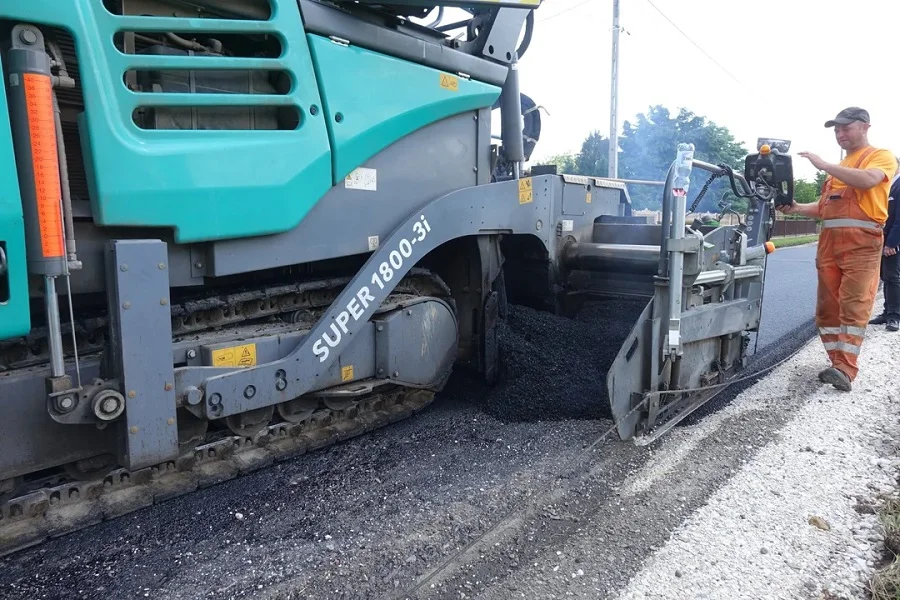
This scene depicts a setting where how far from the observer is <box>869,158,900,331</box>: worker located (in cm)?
688

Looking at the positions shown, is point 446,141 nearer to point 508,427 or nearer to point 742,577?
point 508,427

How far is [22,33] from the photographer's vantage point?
2053mm

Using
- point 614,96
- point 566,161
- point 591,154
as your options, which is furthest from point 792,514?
point 566,161

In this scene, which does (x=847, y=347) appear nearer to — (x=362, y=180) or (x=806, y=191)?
(x=362, y=180)

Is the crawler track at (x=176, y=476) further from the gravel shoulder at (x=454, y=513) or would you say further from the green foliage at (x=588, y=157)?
the green foliage at (x=588, y=157)

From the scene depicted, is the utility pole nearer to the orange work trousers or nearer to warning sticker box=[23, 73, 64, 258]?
the orange work trousers

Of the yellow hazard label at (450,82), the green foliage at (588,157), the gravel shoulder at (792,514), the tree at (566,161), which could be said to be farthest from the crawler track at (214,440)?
the tree at (566,161)

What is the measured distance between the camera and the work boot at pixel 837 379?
4.59 meters

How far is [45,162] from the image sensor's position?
2080 mm

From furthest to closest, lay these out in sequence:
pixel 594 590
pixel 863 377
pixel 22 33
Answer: pixel 863 377 < pixel 594 590 < pixel 22 33

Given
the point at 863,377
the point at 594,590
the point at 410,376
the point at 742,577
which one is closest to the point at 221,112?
the point at 410,376

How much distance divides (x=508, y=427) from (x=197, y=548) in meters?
1.91

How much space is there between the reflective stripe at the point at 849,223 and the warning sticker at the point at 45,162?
504cm

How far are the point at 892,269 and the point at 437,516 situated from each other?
22.1ft
